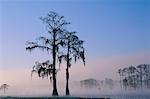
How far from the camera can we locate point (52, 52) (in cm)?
5084

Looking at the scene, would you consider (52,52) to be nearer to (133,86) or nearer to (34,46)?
(34,46)

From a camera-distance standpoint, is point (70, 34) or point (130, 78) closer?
point (70, 34)

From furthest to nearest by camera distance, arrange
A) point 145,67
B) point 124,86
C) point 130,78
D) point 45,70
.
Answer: point 124,86
point 130,78
point 145,67
point 45,70

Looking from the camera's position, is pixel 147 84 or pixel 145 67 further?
pixel 147 84

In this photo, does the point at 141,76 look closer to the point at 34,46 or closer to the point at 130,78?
the point at 130,78

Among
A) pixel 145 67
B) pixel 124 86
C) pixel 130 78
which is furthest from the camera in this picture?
pixel 124 86

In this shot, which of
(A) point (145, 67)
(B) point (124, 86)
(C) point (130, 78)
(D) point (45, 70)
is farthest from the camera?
(B) point (124, 86)

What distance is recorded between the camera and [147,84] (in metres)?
156

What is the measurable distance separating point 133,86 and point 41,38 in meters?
114

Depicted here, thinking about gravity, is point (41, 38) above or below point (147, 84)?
above

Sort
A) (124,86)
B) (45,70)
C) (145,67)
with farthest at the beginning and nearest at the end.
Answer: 1. (124,86)
2. (145,67)
3. (45,70)

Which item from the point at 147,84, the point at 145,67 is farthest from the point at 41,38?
the point at 147,84

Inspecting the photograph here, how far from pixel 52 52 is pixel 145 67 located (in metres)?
96.0

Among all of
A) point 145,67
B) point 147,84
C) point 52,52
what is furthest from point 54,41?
point 147,84
